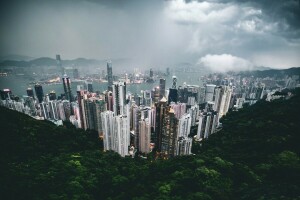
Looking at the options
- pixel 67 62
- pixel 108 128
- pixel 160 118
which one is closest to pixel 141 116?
pixel 160 118

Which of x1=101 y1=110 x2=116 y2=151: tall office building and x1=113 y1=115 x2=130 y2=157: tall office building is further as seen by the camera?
x1=101 y1=110 x2=116 y2=151: tall office building

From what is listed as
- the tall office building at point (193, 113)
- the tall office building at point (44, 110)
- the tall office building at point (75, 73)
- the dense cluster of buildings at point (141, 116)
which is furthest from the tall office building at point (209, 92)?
the tall office building at point (75, 73)

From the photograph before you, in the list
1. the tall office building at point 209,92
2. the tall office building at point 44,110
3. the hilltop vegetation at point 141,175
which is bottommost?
the tall office building at point 44,110

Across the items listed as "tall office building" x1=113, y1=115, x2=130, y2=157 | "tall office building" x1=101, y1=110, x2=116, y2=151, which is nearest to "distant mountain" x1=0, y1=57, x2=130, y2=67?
"tall office building" x1=101, y1=110, x2=116, y2=151

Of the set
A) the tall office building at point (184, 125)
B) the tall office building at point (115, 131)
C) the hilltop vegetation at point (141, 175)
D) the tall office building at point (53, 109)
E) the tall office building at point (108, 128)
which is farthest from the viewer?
the tall office building at point (53, 109)

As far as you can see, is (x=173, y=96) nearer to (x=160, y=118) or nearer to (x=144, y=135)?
(x=160, y=118)

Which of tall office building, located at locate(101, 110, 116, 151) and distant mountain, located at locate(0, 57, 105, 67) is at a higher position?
distant mountain, located at locate(0, 57, 105, 67)

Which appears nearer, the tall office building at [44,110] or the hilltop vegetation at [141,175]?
the hilltop vegetation at [141,175]

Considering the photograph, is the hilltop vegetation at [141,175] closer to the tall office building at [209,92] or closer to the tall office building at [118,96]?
the tall office building at [118,96]

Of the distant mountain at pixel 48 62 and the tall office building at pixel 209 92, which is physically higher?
the distant mountain at pixel 48 62

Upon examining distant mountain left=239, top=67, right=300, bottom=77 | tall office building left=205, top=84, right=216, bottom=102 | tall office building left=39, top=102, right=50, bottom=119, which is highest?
distant mountain left=239, top=67, right=300, bottom=77

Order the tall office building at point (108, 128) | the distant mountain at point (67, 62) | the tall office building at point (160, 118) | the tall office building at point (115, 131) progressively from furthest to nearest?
the distant mountain at point (67, 62) → the tall office building at point (160, 118) → the tall office building at point (108, 128) → the tall office building at point (115, 131)

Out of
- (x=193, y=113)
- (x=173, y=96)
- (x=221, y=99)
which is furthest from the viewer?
(x=173, y=96)

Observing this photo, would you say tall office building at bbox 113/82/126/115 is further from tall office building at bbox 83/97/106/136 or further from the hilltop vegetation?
the hilltop vegetation
